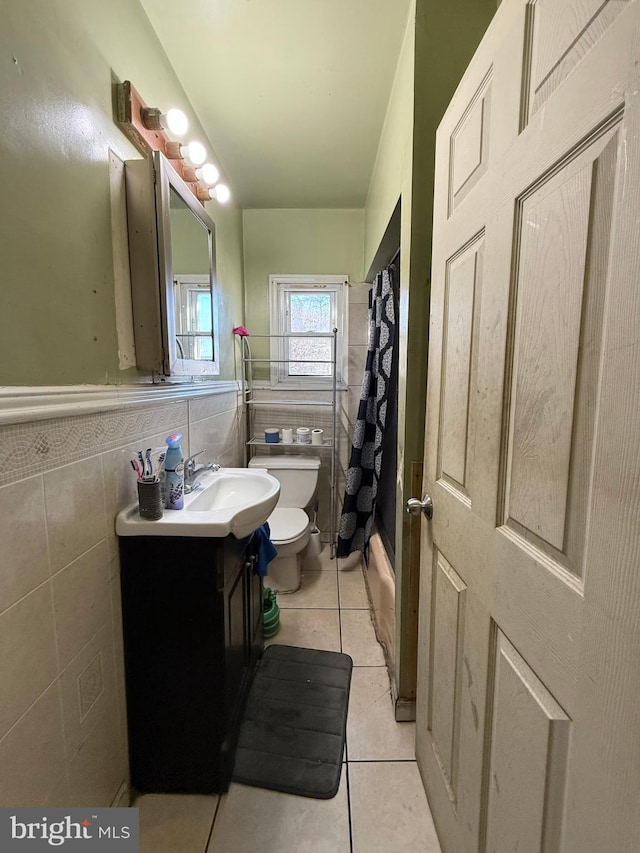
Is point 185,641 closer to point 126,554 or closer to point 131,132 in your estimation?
point 126,554

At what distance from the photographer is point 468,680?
78 centimetres

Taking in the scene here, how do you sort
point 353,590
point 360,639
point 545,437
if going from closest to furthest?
point 545,437, point 360,639, point 353,590

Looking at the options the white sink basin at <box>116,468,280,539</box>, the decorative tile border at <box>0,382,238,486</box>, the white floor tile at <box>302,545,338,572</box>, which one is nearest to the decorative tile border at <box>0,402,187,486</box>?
the decorative tile border at <box>0,382,238,486</box>

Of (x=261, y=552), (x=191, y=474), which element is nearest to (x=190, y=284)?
(x=191, y=474)

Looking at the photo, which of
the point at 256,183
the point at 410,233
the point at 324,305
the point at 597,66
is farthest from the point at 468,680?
the point at 256,183

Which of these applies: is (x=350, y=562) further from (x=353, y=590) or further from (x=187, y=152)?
(x=187, y=152)

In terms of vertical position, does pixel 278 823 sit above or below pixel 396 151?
below

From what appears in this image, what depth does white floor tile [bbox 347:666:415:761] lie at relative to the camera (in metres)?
1.25

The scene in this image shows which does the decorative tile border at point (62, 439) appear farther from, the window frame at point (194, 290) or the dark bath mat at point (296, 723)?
the dark bath mat at point (296, 723)

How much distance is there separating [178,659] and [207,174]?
180 centimetres

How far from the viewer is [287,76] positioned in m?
1.46

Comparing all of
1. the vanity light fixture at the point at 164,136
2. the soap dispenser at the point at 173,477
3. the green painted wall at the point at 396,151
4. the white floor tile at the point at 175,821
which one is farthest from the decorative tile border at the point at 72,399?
the white floor tile at the point at 175,821

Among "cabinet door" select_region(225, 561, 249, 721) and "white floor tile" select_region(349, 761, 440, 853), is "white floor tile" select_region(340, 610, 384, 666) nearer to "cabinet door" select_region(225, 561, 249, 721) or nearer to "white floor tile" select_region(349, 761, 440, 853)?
"white floor tile" select_region(349, 761, 440, 853)

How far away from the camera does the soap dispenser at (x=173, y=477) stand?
1.12 metres
